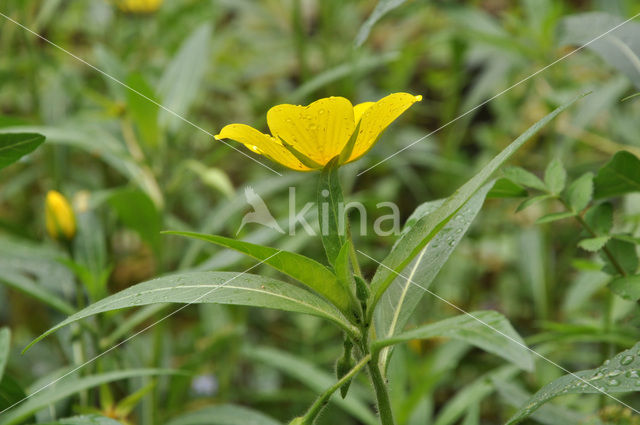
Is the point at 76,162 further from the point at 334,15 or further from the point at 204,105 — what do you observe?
the point at 334,15

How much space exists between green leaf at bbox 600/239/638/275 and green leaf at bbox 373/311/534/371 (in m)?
0.20

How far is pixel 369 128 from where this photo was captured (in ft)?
1.42

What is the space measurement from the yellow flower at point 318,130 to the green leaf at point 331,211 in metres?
0.01

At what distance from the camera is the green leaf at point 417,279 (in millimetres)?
484

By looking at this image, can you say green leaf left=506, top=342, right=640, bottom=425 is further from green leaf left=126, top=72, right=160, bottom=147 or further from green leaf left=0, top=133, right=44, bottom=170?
green leaf left=126, top=72, right=160, bottom=147

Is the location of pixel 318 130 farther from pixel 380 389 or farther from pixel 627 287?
pixel 627 287

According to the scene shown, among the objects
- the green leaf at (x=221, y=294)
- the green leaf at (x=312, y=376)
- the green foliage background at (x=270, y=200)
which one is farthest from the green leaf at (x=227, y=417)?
the green leaf at (x=221, y=294)

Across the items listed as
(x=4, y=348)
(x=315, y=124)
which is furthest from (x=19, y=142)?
(x=315, y=124)

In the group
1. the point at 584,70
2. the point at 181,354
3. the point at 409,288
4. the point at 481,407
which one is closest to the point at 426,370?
the point at 481,407

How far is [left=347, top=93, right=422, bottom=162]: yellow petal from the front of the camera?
41cm

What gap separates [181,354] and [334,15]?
2.68 feet

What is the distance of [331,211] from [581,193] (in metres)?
0.25

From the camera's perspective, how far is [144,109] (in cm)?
89

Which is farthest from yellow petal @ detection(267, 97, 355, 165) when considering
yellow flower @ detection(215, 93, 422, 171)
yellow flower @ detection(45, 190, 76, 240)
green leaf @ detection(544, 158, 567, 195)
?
yellow flower @ detection(45, 190, 76, 240)
